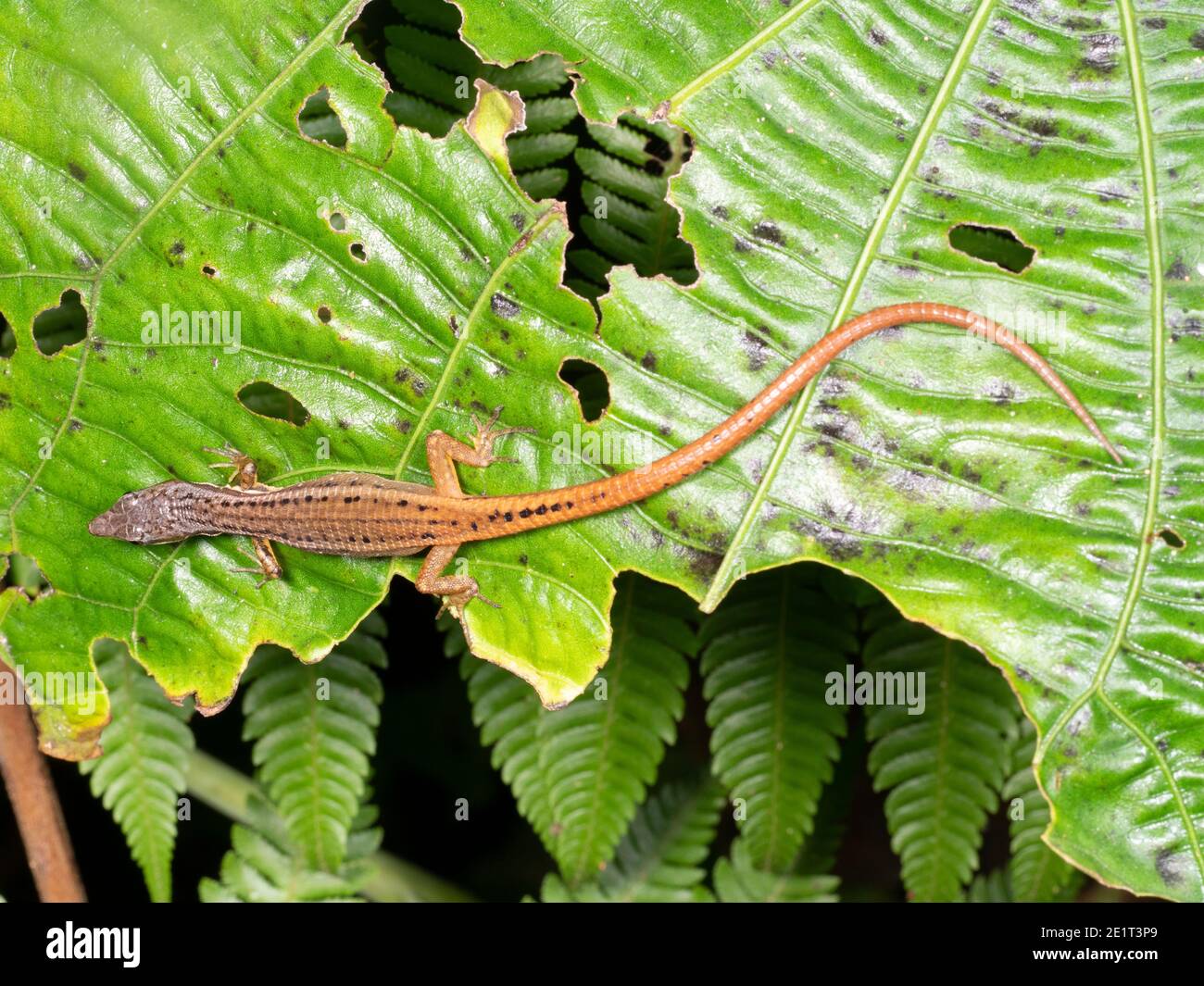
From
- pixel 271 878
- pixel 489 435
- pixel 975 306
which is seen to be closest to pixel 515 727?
pixel 271 878

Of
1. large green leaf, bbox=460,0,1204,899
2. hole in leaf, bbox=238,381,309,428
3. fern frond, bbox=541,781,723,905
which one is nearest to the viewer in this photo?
large green leaf, bbox=460,0,1204,899

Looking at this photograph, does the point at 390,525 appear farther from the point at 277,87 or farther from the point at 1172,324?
the point at 1172,324

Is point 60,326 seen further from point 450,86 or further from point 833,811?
point 833,811

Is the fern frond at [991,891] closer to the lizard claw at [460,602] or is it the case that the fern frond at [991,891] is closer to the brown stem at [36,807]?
the lizard claw at [460,602]

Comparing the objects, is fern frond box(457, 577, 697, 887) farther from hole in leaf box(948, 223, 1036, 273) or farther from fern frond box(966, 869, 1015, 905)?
hole in leaf box(948, 223, 1036, 273)

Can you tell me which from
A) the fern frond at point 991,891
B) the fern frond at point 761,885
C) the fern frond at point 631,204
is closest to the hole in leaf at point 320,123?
the fern frond at point 631,204

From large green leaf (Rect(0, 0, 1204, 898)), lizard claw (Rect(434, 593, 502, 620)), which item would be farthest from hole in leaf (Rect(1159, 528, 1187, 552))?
lizard claw (Rect(434, 593, 502, 620))

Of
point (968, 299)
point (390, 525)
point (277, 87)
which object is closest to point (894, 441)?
point (968, 299)
